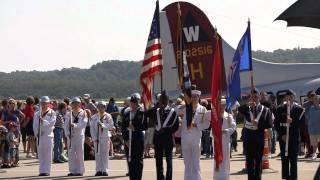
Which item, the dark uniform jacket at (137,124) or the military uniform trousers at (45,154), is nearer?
the dark uniform jacket at (137,124)

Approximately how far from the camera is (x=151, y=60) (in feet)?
49.5

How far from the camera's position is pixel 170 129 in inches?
535

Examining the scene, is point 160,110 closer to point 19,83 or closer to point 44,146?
point 44,146

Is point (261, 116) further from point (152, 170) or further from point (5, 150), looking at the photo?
point (5, 150)

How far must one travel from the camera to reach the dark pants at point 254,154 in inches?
538

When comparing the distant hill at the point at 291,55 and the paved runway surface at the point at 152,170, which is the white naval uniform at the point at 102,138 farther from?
the distant hill at the point at 291,55

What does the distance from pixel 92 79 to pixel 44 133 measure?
446 ft

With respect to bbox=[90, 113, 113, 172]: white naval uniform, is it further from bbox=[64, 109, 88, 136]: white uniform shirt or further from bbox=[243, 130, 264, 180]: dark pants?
bbox=[243, 130, 264, 180]: dark pants

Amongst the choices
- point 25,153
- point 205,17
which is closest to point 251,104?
point 25,153

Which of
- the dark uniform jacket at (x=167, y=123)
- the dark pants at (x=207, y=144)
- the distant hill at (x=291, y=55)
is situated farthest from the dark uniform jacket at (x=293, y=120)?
the distant hill at (x=291, y=55)

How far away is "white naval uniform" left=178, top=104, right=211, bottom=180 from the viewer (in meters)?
13.4

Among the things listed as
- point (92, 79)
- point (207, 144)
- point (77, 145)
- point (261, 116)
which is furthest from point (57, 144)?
point (92, 79)

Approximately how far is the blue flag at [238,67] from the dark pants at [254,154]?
1140mm

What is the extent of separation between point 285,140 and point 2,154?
7.84 m
